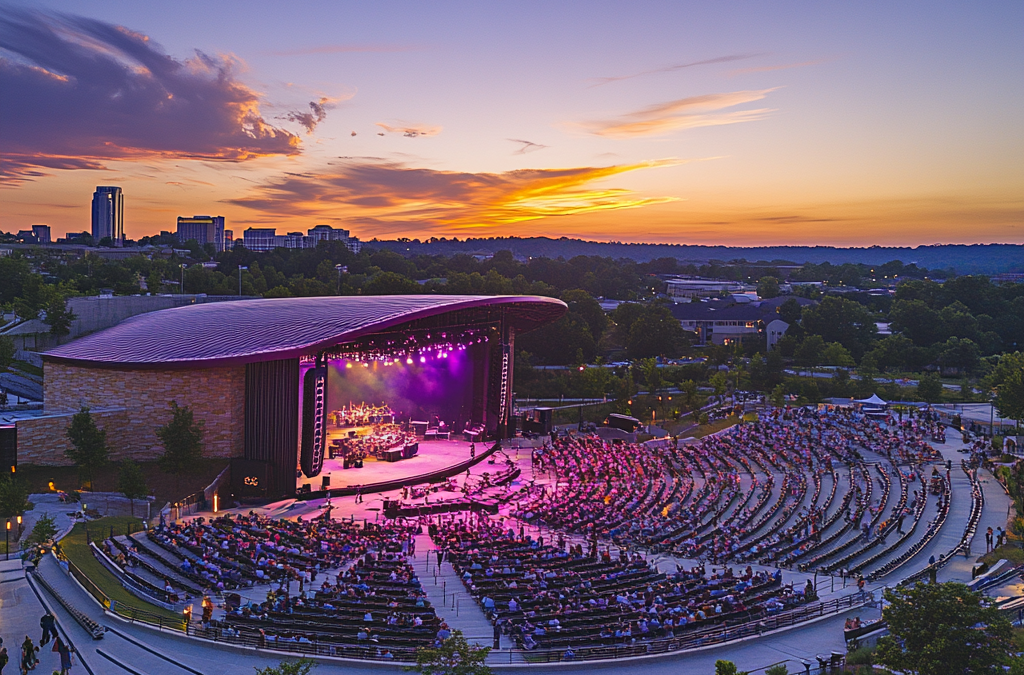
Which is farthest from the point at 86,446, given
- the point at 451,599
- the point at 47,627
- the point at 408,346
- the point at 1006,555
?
the point at 1006,555

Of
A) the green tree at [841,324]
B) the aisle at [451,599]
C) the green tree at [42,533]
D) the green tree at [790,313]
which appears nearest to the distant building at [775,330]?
the green tree at [790,313]

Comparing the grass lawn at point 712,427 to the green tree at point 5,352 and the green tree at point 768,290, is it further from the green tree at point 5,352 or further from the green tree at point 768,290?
the green tree at point 768,290

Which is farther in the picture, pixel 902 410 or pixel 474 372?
pixel 902 410

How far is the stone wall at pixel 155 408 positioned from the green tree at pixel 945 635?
84.2 ft

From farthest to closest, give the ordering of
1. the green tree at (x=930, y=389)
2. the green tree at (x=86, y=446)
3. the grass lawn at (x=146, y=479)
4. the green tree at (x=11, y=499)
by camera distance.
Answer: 1. the green tree at (x=930, y=389)
2. the grass lawn at (x=146, y=479)
3. the green tree at (x=86, y=446)
4. the green tree at (x=11, y=499)

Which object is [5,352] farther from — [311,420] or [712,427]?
[712,427]

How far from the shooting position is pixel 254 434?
31.8 metres

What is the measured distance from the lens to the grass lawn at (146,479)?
1158 inches

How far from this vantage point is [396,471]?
3516 cm

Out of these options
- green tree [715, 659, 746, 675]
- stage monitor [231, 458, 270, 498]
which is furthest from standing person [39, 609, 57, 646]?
stage monitor [231, 458, 270, 498]

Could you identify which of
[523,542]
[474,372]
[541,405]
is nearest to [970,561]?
[523,542]

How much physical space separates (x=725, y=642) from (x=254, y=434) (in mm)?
21590

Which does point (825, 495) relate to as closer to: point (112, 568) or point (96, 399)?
point (112, 568)

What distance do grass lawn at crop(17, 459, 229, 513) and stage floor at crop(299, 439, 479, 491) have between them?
12.4 feet
